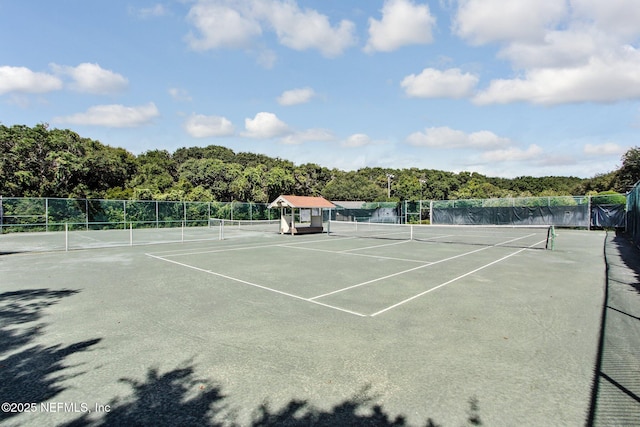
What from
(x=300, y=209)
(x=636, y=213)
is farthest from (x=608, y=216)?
(x=300, y=209)

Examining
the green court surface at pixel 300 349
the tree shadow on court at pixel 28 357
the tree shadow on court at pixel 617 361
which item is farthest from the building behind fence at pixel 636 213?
the tree shadow on court at pixel 28 357

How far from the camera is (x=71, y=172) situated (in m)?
37.6

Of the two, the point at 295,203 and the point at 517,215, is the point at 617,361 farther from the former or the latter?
the point at 517,215

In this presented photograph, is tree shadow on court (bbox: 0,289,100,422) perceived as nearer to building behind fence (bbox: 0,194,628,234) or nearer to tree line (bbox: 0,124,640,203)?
building behind fence (bbox: 0,194,628,234)

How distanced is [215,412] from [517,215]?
4186cm

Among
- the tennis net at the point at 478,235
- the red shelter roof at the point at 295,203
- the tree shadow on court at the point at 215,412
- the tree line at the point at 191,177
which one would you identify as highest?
the tree line at the point at 191,177

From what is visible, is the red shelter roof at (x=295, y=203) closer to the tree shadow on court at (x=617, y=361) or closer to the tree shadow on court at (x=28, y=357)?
the tree shadow on court at (x=28, y=357)

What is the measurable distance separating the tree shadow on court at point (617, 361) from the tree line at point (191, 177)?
4127cm

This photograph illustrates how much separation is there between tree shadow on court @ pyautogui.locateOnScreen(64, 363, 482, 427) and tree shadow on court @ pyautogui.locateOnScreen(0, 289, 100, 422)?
965 mm

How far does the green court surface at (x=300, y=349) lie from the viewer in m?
3.51

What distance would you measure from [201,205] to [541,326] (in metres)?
38.1

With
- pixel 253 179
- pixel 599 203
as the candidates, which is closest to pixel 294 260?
pixel 599 203

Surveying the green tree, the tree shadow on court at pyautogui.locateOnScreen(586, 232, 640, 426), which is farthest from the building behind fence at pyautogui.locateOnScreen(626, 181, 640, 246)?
the green tree

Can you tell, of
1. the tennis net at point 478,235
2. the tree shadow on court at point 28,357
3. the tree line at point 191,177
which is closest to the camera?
the tree shadow on court at point 28,357
